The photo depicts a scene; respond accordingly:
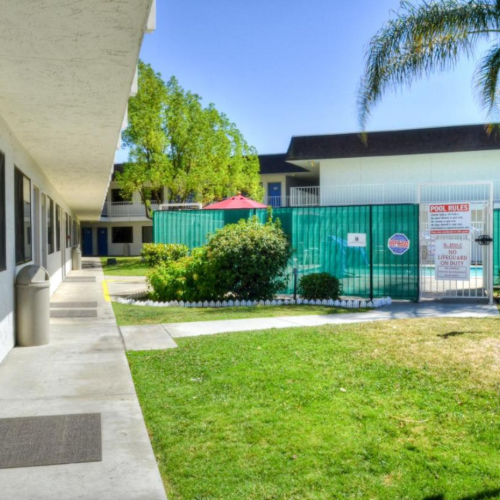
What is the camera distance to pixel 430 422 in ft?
15.5

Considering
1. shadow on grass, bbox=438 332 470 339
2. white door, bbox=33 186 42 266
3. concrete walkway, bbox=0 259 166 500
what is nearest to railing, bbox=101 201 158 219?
white door, bbox=33 186 42 266

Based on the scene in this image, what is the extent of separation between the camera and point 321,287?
1270 centimetres

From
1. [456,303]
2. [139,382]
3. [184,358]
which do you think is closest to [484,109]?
[456,303]

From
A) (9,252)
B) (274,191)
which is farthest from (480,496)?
Answer: (274,191)

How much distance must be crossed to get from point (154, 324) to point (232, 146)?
2372 cm

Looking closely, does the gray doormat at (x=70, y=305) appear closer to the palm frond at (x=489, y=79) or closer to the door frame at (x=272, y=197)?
the palm frond at (x=489, y=79)

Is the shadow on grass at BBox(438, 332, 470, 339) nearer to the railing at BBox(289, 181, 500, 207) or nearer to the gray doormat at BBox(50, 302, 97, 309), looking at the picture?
the gray doormat at BBox(50, 302, 97, 309)

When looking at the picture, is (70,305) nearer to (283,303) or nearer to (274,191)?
(283,303)

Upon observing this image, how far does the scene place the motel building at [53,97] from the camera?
12.8 ft

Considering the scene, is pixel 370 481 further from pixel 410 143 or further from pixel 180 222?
pixel 410 143

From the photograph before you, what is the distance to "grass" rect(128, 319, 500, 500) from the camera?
3.73m

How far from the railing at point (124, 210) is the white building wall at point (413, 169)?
15639 millimetres

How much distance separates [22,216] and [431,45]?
31.3 feet

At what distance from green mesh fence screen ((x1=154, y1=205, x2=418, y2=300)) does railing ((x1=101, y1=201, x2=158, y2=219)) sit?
30425 mm
